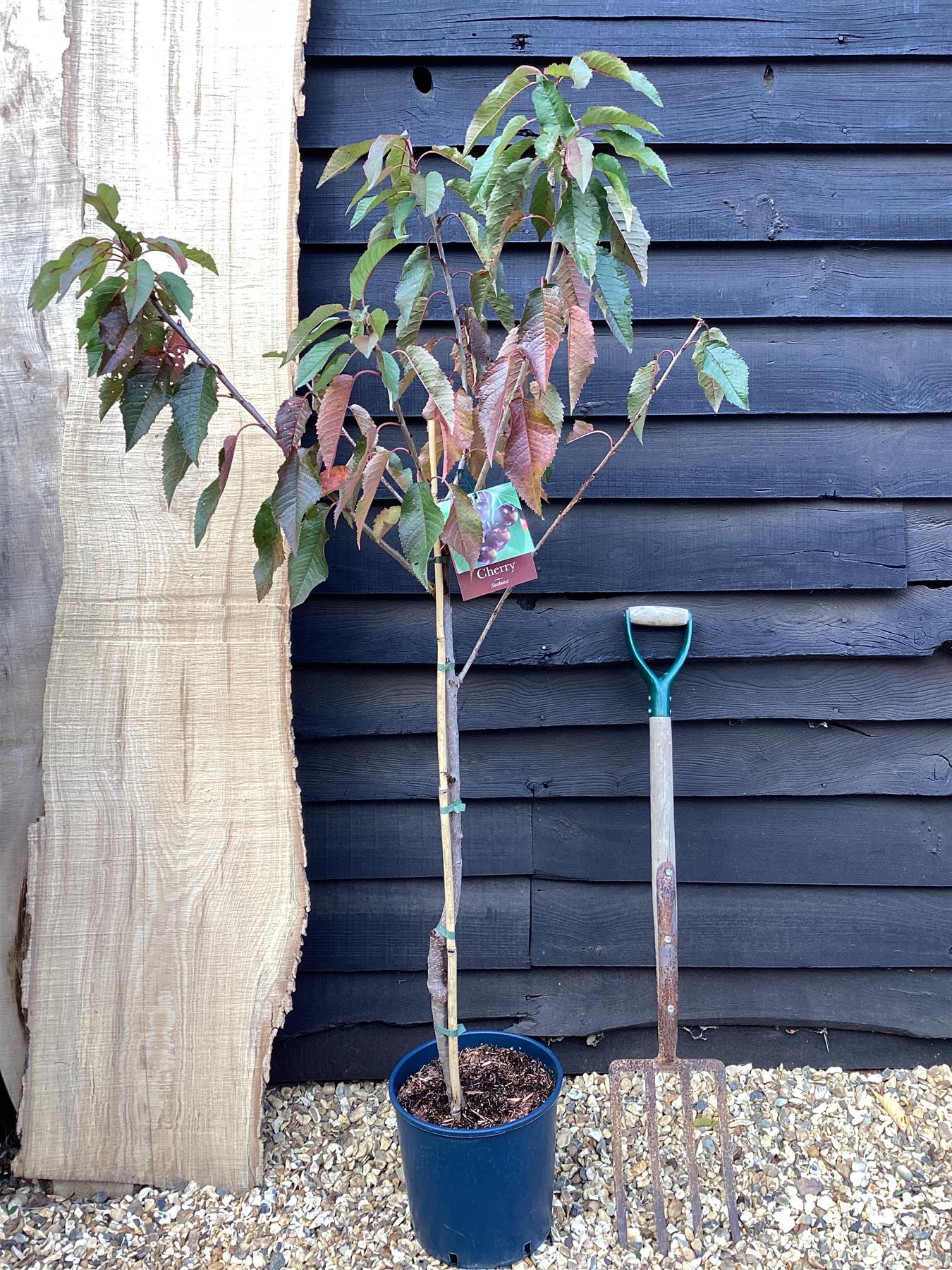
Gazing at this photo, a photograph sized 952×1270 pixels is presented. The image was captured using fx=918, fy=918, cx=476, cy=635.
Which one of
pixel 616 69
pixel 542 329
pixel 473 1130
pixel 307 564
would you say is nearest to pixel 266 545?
pixel 307 564

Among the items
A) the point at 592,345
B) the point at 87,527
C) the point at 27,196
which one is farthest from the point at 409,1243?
the point at 27,196

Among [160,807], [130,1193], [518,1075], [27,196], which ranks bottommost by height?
[130,1193]

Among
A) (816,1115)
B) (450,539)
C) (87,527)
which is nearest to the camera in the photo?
(450,539)

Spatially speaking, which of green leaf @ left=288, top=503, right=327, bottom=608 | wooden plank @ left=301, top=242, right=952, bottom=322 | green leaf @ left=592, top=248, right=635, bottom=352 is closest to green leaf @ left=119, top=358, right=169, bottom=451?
green leaf @ left=288, top=503, right=327, bottom=608

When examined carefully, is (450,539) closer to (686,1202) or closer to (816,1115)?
(686,1202)

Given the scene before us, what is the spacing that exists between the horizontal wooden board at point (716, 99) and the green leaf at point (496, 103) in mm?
617

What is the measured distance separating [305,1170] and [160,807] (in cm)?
73

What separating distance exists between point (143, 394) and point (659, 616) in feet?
3.22

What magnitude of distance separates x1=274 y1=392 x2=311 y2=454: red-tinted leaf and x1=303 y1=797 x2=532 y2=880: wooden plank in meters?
0.88

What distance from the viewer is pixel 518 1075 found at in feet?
5.10

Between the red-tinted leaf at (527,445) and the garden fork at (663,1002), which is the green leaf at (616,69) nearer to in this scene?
the red-tinted leaf at (527,445)

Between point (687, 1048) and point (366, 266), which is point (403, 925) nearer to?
point (687, 1048)

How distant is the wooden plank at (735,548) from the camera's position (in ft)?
5.95

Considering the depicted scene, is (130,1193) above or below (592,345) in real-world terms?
below
